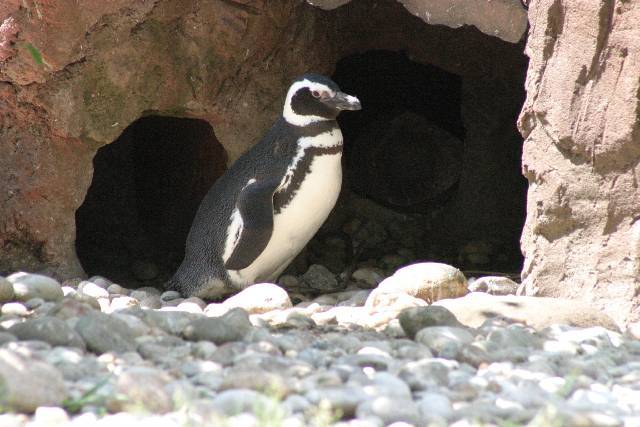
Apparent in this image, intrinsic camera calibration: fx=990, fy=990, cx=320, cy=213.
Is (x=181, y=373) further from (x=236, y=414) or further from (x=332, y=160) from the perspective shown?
(x=332, y=160)

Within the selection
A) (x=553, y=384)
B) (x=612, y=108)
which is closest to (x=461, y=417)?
(x=553, y=384)

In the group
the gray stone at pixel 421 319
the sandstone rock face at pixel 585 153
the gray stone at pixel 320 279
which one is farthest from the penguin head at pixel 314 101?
the gray stone at pixel 421 319

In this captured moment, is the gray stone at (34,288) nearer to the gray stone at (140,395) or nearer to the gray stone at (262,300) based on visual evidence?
the gray stone at (262,300)

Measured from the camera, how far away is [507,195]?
5.86m

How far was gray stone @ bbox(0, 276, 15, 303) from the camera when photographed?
122 inches

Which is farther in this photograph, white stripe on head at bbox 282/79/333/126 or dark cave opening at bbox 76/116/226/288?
dark cave opening at bbox 76/116/226/288

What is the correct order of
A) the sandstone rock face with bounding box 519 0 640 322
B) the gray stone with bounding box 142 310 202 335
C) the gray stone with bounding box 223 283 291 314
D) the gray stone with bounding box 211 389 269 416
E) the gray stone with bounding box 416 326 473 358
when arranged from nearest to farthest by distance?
the gray stone with bounding box 211 389 269 416
the gray stone with bounding box 416 326 473 358
the gray stone with bounding box 142 310 202 335
the sandstone rock face with bounding box 519 0 640 322
the gray stone with bounding box 223 283 291 314

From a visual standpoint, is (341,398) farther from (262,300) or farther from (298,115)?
(298,115)

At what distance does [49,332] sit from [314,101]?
2342mm

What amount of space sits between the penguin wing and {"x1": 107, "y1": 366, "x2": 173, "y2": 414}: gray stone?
2.31 m

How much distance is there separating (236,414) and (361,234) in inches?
155

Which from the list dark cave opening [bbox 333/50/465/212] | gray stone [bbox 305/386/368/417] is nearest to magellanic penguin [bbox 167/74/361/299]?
dark cave opening [bbox 333/50/465/212]

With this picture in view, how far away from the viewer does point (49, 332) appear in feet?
8.10

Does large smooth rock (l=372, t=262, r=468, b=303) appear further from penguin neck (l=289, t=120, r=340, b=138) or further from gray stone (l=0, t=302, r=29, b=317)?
gray stone (l=0, t=302, r=29, b=317)
